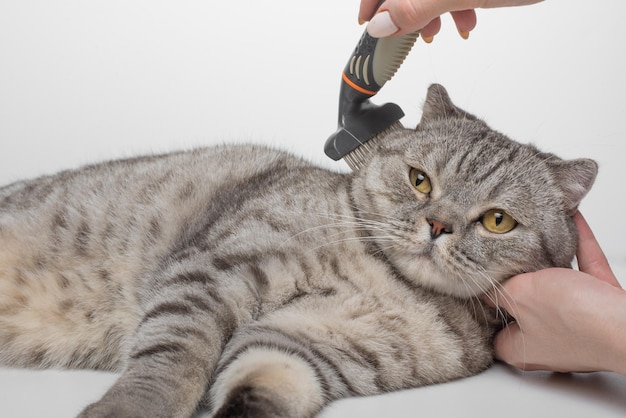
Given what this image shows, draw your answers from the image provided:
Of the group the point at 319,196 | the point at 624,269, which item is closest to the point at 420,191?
the point at 319,196

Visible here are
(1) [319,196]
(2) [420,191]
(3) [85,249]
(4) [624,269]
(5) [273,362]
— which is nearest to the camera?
(5) [273,362]

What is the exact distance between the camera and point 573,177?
2465 mm

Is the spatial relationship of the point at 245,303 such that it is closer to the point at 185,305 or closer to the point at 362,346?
the point at 185,305

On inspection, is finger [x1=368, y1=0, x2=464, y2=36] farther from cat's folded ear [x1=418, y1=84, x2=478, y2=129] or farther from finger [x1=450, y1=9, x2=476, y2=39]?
cat's folded ear [x1=418, y1=84, x2=478, y2=129]

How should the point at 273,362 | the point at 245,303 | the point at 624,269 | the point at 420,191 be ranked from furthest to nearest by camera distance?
1. the point at 624,269
2. the point at 420,191
3. the point at 245,303
4. the point at 273,362

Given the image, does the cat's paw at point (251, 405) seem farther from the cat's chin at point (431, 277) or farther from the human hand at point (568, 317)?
the human hand at point (568, 317)

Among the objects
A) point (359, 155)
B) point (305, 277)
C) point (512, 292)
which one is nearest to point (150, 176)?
point (359, 155)

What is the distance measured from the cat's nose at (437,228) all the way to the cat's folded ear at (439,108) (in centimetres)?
69

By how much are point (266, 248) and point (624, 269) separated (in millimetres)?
2481

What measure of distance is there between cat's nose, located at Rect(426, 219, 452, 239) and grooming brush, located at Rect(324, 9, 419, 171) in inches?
24.2

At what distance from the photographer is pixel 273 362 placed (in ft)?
7.09

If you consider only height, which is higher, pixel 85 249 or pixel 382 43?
pixel 382 43

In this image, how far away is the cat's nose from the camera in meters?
2.30

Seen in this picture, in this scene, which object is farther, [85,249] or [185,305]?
[85,249]
